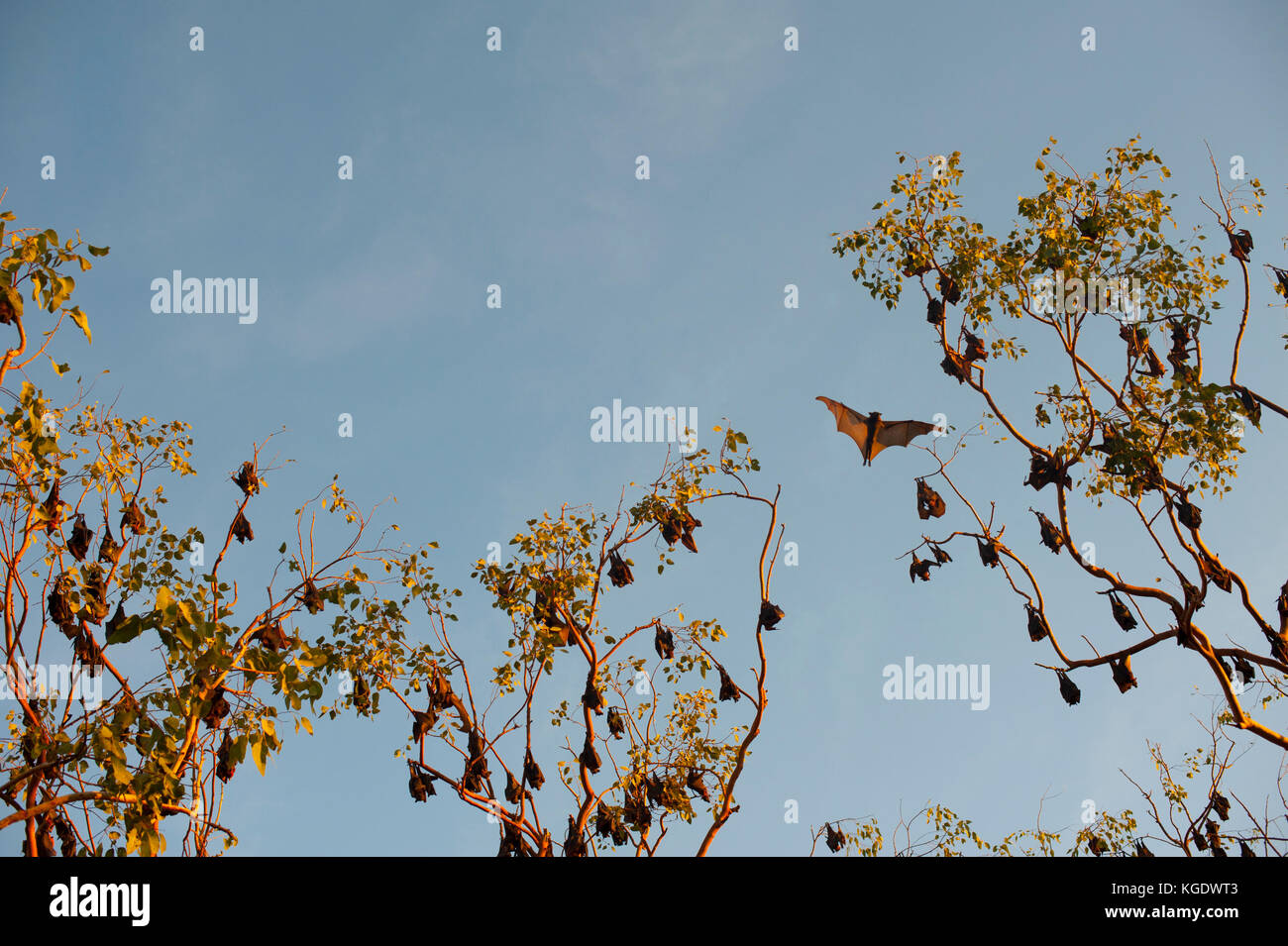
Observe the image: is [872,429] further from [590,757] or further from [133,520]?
[133,520]

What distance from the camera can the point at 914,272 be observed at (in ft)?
43.1

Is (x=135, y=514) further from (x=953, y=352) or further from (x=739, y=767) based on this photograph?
(x=953, y=352)

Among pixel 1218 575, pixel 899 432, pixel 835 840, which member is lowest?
pixel 835 840

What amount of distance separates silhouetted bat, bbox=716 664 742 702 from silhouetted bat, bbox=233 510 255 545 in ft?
21.9

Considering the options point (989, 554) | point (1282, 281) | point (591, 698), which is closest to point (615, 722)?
point (591, 698)

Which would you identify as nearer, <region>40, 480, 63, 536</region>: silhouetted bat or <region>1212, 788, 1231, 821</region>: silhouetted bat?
<region>40, 480, 63, 536</region>: silhouetted bat

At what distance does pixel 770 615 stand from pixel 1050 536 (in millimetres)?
3794

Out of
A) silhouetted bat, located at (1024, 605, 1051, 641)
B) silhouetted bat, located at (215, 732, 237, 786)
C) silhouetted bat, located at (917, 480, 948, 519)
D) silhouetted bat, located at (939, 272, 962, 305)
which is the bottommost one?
silhouetted bat, located at (215, 732, 237, 786)

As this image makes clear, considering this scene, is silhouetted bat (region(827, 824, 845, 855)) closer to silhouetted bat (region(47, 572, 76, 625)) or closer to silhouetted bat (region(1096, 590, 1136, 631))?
silhouetted bat (region(1096, 590, 1136, 631))

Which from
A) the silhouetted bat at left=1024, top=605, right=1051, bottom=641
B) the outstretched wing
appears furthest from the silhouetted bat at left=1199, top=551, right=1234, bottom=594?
the outstretched wing

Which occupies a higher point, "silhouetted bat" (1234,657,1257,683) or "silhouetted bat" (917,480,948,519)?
"silhouetted bat" (917,480,948,519)

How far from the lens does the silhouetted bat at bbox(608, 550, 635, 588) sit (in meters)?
12.5

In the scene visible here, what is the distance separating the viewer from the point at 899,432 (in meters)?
15.7

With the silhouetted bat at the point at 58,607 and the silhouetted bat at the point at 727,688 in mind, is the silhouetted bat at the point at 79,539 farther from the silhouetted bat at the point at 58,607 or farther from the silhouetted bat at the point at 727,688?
the silhouetted bat at the point at 727,688
